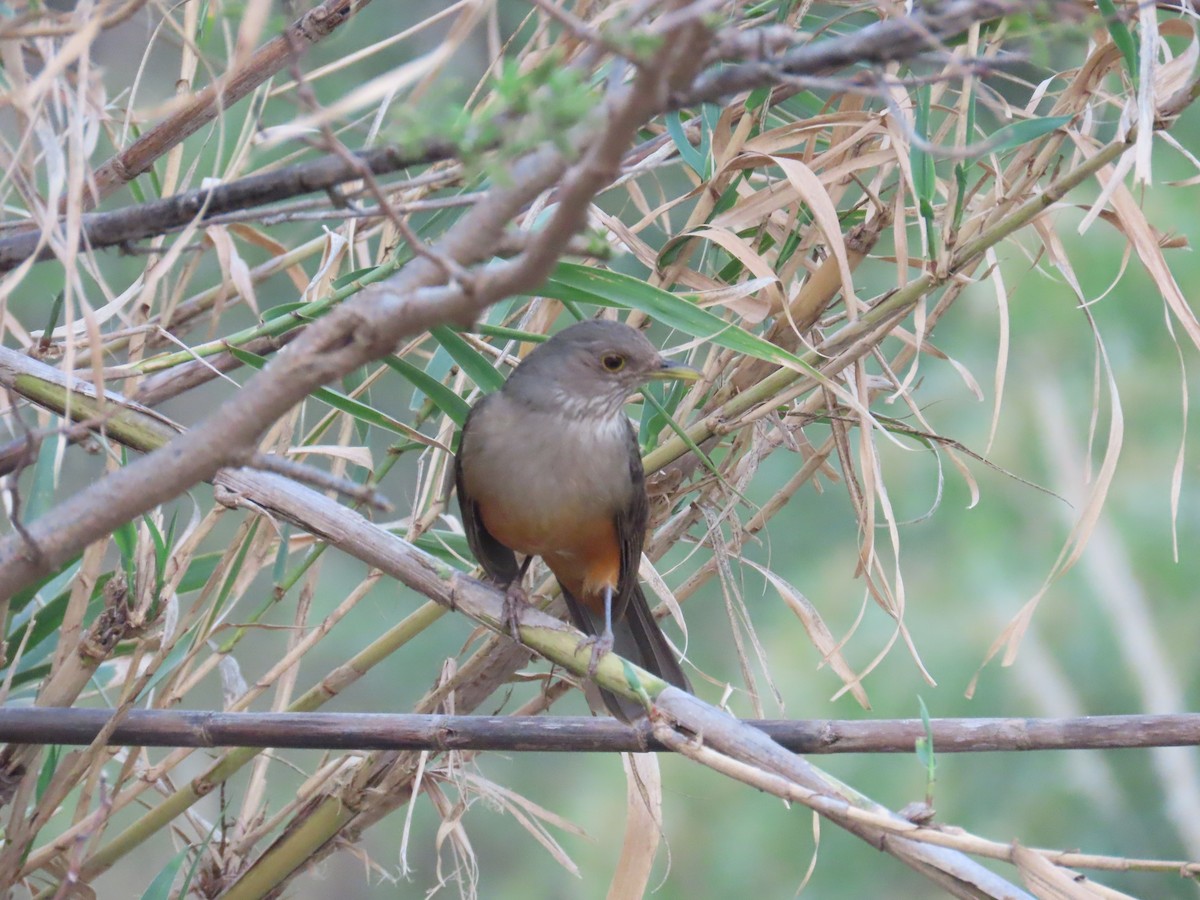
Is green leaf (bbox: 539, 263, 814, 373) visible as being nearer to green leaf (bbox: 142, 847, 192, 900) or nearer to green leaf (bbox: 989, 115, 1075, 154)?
green leaf (bbox: 989, 115, 1075, 154)

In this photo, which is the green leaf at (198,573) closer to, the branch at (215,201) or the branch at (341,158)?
the branch at (341,158)

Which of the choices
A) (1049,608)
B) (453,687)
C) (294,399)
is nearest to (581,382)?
(453,687)

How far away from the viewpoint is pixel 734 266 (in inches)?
126

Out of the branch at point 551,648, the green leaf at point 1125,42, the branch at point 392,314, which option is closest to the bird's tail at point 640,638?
the branch at point 551,648

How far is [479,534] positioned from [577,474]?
14.8 inches

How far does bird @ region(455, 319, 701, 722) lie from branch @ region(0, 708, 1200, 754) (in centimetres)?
111

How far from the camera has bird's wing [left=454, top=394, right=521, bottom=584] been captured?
3609 mm

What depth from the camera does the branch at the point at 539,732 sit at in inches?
86.7

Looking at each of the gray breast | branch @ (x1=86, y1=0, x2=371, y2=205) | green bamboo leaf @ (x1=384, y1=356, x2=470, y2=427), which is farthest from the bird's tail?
branch @ (x1=86, y1=0, x2=371, y2=205)

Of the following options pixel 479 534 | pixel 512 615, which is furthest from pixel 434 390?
pixel 479 534


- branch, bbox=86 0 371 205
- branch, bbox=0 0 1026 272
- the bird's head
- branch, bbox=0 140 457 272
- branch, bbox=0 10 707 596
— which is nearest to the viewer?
branch, bbox=0 10 707 596

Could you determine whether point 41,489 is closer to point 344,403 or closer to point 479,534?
point 344,403

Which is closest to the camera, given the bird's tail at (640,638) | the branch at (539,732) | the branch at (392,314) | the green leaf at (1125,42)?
the branch at (392,314)

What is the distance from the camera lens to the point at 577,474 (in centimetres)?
359
